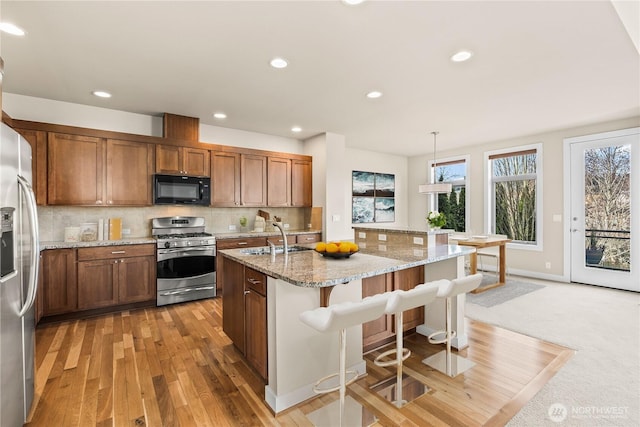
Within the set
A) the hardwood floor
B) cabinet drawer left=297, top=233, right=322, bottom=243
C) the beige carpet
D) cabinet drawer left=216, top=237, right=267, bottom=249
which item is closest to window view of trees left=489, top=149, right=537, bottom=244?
the beige carpet

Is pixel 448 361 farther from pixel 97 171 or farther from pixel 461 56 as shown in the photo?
pixel 97 171

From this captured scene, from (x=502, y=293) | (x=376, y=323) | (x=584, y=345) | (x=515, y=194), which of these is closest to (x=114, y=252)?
(x=376, y=323)

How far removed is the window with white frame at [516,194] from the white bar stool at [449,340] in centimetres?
415

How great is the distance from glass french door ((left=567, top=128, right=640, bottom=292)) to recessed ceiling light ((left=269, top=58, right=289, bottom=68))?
16.8ft

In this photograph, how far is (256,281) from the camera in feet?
7.06

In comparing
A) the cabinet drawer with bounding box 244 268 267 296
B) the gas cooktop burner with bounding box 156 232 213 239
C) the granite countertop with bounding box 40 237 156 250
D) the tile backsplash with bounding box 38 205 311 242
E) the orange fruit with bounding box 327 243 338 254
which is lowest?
the cabinet drawer with bounding box 244 268 267 296

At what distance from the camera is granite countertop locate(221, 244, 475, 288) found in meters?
1.79

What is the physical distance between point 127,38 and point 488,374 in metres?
3.88

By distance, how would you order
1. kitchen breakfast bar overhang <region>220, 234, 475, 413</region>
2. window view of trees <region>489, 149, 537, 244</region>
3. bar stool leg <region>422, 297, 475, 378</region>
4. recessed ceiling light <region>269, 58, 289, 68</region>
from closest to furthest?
kitchen breakfast bar overhang <region>220, 234, 475, 413</region>
bar stool leg <region>422, 297, 475, 378</region>
recessed ceiling light <region>269, 58, 289, 68</region>
window view of trees <region>489, 149, 537, 244</region>

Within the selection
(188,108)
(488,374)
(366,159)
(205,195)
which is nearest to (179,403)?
(488,374)

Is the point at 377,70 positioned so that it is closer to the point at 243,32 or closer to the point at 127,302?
the point at 243,32

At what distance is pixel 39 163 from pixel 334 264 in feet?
12.1

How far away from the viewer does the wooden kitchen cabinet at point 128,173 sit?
388 cm

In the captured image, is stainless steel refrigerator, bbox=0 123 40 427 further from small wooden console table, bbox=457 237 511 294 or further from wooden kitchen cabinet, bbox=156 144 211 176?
small wooden console table, bbox=457 237 511 294
